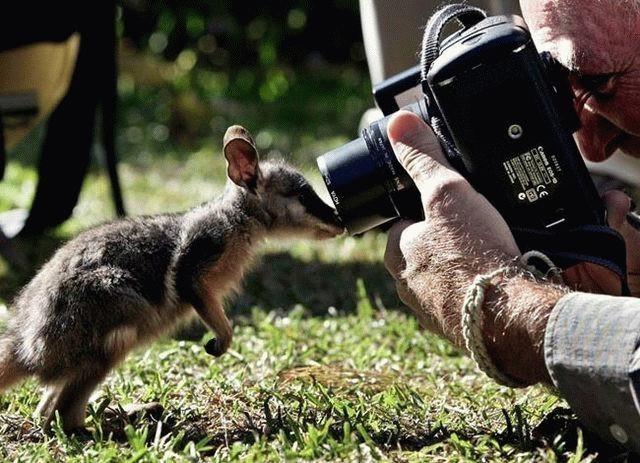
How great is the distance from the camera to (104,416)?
316 centimetres

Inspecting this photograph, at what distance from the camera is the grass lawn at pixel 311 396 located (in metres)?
2.82

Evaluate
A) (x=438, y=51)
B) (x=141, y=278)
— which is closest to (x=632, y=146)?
(x=438, y=51)

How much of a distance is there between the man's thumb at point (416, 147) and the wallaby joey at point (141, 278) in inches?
23.4

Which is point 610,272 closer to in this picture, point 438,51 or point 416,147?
point 416,147

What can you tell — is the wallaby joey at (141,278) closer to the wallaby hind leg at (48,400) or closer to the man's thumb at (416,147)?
the wallaby hind leg at (48,400)

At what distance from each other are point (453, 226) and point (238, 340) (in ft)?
4.78

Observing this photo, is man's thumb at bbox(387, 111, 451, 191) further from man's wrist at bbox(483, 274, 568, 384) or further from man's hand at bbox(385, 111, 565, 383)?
man's wrist at bbox(483, 274, 568, 384)

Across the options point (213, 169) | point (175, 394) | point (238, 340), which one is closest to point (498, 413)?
point (175, 394)

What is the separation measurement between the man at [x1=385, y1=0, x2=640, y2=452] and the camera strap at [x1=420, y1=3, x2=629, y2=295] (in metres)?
0.06

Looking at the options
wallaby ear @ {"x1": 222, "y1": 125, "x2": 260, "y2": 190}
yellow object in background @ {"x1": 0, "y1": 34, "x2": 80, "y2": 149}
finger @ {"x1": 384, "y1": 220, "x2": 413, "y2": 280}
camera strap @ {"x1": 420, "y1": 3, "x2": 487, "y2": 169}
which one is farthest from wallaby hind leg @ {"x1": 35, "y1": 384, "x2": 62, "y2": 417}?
yellow object in background @ {"x1": 0, "y1": 34, "x2": 80, "y2": 149}

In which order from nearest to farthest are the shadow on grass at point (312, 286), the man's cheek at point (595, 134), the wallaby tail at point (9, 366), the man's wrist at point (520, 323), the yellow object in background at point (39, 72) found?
the man's wrist at point (520, 323) → the wallaby tail at point (9, 366) → the man's cheek at point (595, 134) → the shadow on grass at point (312, 286) → the yellow object in background at point (39, 72)

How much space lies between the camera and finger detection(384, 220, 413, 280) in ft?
10.1

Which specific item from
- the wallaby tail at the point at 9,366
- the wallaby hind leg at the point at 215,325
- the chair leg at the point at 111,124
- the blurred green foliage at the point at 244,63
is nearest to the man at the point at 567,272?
the wallaby hind leg at the point at 215,325

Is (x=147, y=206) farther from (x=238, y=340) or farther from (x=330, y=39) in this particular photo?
(x=330, y=39)
